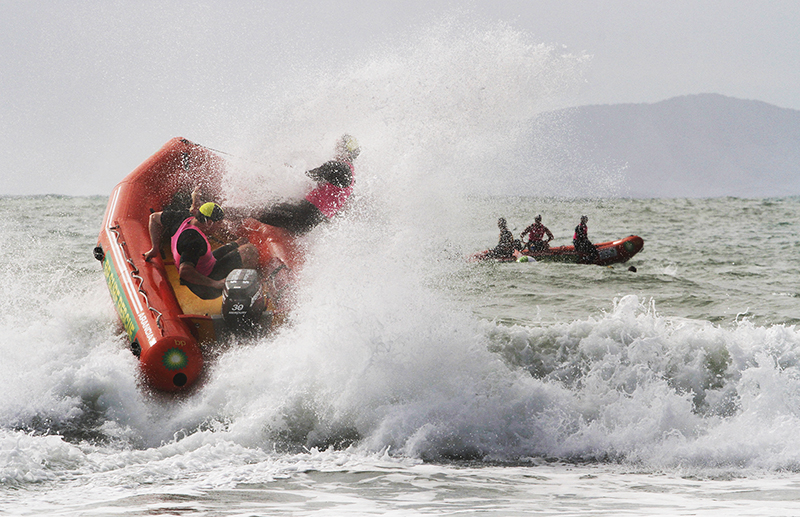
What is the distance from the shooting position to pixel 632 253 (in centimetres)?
1320

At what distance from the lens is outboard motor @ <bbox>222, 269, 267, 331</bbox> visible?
5473 mm

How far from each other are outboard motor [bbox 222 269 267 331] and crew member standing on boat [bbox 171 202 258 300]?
→ 36 cm

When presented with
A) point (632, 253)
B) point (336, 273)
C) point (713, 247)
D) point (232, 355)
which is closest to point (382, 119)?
point (336, 273)

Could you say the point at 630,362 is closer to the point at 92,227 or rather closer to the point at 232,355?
the point at 232,355

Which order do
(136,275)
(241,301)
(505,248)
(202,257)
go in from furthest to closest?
(505,248) → (136,275) → (202,257) → (241,301)

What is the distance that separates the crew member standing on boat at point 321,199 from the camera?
7273 millimetres

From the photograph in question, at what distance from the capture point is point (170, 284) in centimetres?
602

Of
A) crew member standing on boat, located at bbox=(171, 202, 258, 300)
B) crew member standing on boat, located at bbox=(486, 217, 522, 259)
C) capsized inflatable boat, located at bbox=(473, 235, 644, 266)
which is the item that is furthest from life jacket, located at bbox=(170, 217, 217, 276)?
crew member standing on boat, located at bbox=(486, 217, 522, 259)

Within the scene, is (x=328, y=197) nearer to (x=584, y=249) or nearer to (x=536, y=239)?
(x=536, y=239)

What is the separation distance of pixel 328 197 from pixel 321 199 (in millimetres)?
82

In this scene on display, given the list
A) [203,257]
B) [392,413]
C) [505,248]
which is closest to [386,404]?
[392,413]

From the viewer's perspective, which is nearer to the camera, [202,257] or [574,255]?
[202,257]

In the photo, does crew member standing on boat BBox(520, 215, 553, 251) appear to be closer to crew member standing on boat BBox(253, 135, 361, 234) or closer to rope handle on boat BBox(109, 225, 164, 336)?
crew member standing on boat BBox(253, 135, 361, 234)

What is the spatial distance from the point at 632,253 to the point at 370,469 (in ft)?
32.5
